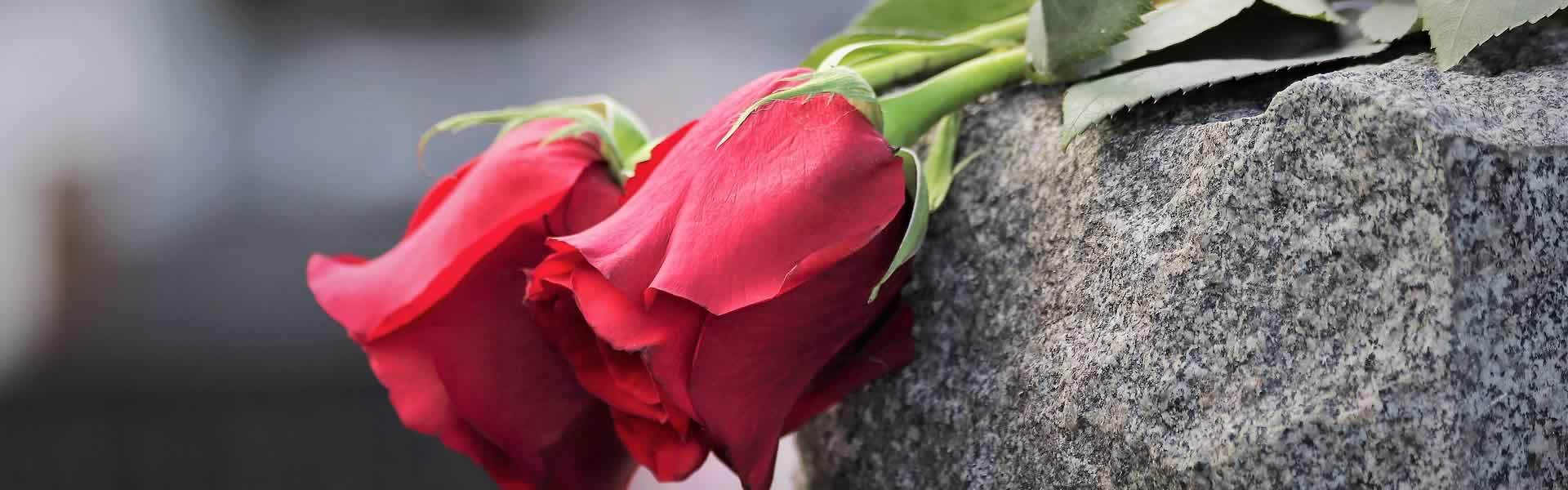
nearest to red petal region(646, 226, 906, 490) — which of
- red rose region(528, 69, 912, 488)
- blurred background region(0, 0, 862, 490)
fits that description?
red rose region(528, 69, 912, 488)

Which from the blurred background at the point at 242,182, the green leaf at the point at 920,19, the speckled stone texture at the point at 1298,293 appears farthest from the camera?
the blurred background at the point at 242,182

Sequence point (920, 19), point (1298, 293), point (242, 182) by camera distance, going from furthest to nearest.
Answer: point (242, 182), point (920, 19), point (1298, 293)

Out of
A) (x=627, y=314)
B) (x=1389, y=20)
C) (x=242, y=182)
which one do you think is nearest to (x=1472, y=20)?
(x=1389, y=20)

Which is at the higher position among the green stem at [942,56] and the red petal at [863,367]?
the green stem at [942,56]

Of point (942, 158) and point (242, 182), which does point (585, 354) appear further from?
point (242, 182)

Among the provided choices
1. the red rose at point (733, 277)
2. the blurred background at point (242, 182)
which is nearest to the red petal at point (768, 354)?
the red rose at point (733, 277)

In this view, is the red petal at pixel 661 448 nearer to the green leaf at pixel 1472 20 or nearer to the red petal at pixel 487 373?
the red petal at pixel 487 373
